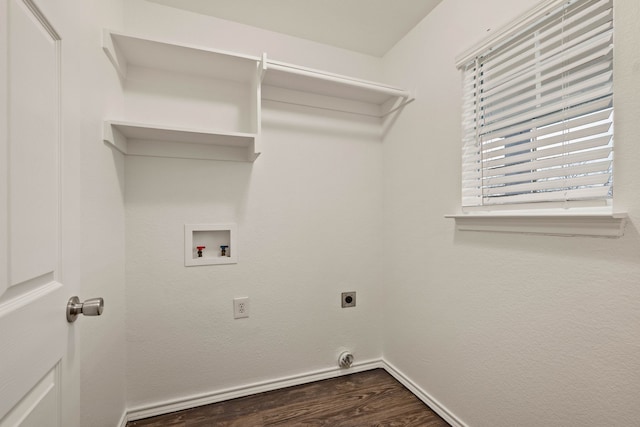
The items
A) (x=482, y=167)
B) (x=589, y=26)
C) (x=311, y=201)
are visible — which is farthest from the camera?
(x=311, y=201)

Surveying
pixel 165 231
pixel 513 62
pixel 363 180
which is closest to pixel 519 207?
pixel 513 62

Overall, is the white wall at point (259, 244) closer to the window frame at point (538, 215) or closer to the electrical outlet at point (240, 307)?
the electrical outlet at point (240, 307)

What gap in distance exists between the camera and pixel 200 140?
1.52 m

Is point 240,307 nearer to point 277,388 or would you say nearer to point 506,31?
point 277,388

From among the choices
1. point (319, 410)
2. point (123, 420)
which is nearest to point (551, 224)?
point (319, 410)

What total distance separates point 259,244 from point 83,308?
1.06m

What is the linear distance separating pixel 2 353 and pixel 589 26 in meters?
1.72

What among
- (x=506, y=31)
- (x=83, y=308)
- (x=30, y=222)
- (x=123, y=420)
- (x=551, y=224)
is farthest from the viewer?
(x=123, y=420)

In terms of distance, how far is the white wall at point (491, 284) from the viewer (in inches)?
34.9

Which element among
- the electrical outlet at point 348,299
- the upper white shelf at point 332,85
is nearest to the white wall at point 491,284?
the upper white shelf at point 332,85

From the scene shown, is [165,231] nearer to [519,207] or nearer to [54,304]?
[54,304]

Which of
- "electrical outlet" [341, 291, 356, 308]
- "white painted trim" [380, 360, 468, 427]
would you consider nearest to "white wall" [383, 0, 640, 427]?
"white painted trim" [380, 360, 468, 427]

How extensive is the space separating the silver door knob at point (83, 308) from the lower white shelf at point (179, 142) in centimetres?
77

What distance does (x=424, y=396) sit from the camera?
1638 mm
